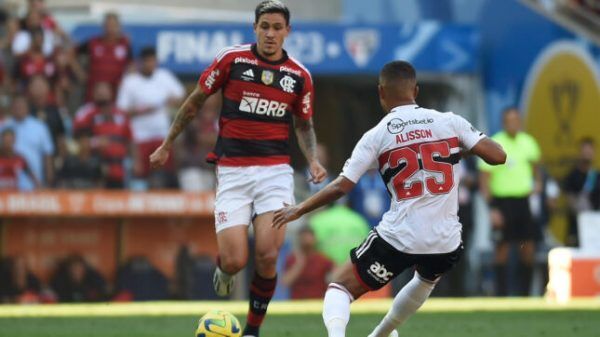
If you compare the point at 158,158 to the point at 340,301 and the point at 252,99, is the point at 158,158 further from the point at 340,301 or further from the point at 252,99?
the point at 340,301

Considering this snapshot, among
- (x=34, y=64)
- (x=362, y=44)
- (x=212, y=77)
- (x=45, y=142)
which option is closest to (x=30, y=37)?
(x=34, y=64)

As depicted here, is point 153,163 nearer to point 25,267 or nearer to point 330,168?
point 25,267

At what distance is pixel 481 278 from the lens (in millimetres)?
20453

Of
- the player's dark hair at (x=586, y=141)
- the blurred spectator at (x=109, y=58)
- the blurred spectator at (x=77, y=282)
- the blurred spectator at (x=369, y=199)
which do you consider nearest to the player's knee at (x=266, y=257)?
the blurred spectator at (x=77, y=282)

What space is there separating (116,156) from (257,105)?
28.6ft

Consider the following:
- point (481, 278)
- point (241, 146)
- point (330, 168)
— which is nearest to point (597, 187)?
point (481, 278)

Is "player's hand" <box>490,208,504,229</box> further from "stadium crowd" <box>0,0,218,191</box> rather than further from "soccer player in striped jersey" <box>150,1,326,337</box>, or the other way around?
"soccer player in striped jersey" <box>150,1,326,337</box>

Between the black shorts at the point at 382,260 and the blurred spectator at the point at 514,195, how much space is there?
31.1 ft

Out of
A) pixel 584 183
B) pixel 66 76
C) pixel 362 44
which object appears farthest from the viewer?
pixel 362 44

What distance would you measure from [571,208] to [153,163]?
1090 cm

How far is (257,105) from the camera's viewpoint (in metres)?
10.5

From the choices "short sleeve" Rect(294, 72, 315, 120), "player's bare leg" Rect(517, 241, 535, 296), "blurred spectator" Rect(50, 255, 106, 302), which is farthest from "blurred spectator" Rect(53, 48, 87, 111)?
"short sleeve" Rect(294, 72, 315, 120)

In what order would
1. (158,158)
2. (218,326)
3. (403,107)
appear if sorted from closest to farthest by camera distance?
(403,107) < (218,326) < (158,158)

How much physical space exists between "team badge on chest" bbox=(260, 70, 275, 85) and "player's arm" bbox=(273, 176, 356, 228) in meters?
1.96
